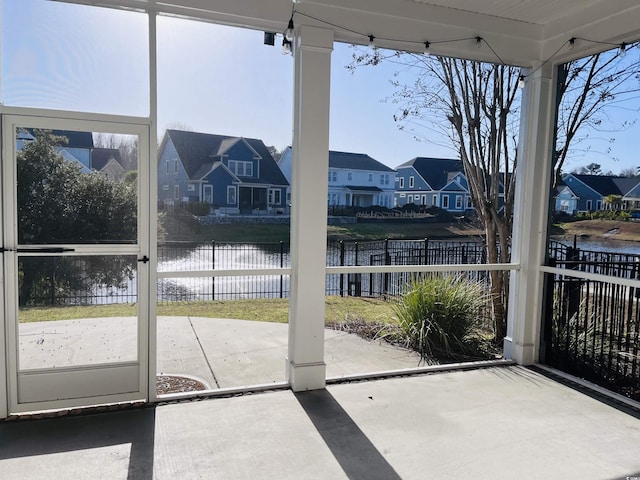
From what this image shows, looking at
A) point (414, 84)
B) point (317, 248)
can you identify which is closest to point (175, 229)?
point (317, 248)

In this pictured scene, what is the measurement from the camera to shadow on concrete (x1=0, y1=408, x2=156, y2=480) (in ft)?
8.42

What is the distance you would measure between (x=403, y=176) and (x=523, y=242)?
122 centimetres

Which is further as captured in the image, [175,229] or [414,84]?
[414,84]

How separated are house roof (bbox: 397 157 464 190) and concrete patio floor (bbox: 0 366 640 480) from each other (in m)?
1.96

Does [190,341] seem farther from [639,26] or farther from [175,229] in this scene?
[639,26]

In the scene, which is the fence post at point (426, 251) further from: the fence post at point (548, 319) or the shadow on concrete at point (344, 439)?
the shadow on concrete at point (344, 439)

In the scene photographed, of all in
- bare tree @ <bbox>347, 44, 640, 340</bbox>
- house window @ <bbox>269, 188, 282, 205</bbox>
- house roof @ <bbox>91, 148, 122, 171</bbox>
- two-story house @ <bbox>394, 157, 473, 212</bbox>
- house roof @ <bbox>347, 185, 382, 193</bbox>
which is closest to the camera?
house roof @ <bbox>91, 148, 122, 171</bbox>

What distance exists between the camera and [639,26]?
10.8 ft

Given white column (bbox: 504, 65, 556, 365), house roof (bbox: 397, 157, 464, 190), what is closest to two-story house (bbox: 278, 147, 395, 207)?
house roof (bbox: 397, 157, 464, 190)

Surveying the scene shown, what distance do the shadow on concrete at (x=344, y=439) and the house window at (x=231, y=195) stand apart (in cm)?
150

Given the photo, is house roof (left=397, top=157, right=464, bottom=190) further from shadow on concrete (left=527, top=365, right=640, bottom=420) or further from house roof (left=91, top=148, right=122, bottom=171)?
A: house roof (left=91, top=148, right=122, bottom=171)

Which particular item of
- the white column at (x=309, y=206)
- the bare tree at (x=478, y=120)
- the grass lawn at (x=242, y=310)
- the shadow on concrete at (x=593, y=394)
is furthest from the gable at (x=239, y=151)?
the shadow on concrete at (x=593, y=394)

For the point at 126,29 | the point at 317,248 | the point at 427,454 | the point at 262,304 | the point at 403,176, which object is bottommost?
the point at 427,454

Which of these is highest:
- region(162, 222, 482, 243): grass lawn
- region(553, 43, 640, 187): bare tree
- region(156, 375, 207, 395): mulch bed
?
region(553, 43, 640, 187): bare tree
